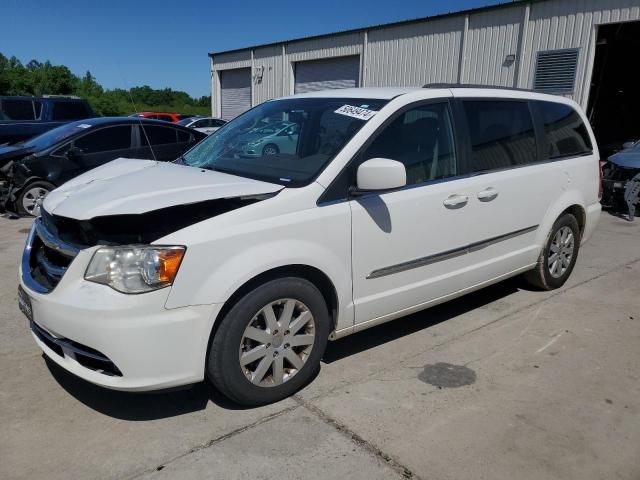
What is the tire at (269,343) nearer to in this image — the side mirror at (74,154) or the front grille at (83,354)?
the front grille at (83,354)

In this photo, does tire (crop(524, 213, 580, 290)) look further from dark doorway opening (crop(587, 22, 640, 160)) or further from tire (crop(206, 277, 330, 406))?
dark doorway opening (crop(587, 22, 640, 160))

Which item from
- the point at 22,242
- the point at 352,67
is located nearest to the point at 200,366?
the point at 22,242

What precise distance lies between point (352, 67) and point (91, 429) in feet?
59.6

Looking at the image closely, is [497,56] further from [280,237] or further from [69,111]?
[280,237]

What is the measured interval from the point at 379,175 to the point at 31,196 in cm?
688

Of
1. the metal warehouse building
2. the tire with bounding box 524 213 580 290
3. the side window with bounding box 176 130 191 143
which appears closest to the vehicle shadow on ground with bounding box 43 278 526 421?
the tire with bounding box 524 213 580 290

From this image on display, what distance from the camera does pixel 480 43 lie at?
585 inches

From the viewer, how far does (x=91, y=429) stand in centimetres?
282

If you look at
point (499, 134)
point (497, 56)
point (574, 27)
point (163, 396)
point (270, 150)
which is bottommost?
point (163, 396)

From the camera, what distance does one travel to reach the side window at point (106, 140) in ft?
26.0

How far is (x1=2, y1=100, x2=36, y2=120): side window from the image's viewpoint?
11.9 meters

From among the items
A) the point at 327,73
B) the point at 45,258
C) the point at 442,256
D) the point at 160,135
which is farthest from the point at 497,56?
the point at 45,258

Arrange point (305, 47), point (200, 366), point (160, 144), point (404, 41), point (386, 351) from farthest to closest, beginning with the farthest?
point (305, 47)
point (404, 41)
point (160, 144)
point (386, 351)
point (200, 366)

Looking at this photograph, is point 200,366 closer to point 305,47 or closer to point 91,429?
point 91,429
